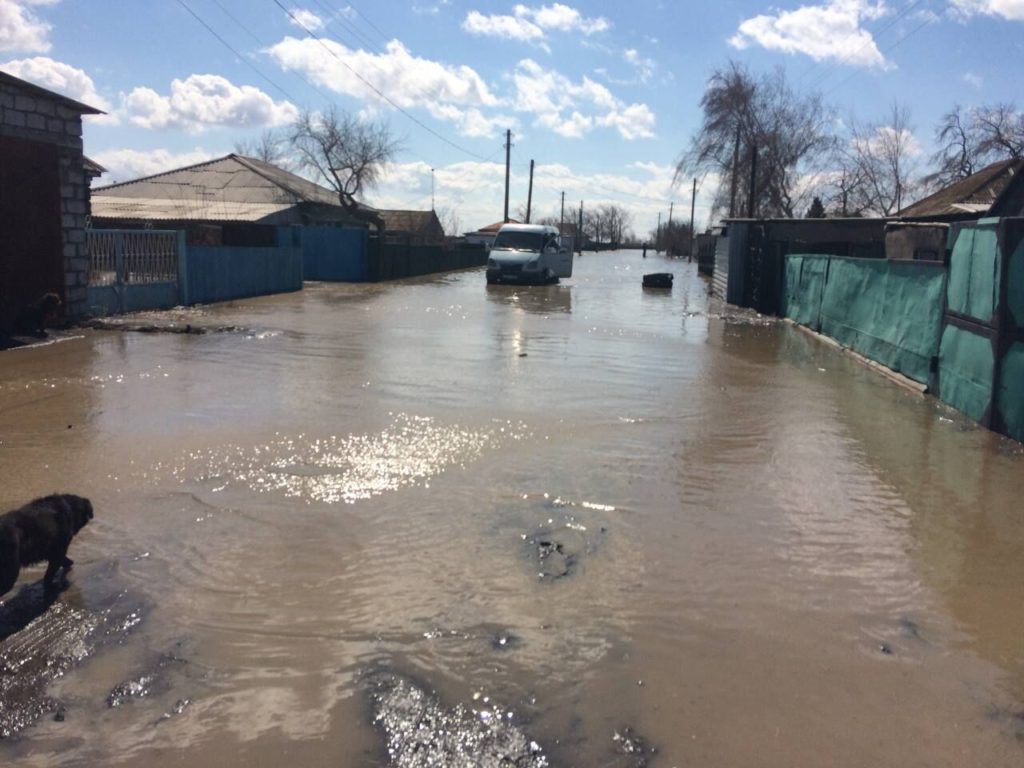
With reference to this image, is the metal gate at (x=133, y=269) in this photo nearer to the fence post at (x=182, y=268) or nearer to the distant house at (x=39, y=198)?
the fence post at (x=182, y=268)

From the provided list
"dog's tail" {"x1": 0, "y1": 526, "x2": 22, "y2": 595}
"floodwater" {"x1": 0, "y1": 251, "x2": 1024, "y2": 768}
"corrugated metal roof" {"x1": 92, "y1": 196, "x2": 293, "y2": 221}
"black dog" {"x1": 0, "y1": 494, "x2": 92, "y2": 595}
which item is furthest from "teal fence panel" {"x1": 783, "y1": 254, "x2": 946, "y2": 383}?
"corrugated metal roof" {"x1": 92, "y1": 196, "x2": 293, "y2": 221}

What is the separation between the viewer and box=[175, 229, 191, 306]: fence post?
2072 centimetres

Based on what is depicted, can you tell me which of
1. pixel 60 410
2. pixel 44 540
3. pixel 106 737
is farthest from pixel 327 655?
pixel 60 410

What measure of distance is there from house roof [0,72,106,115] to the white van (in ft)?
63.8

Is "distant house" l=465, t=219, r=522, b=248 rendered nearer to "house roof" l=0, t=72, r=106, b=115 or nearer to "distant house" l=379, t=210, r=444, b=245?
"distant house" l=379, t=210, r=444, b=245

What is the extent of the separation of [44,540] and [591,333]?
542 inches

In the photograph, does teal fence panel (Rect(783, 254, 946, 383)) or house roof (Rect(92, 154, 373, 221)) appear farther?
house roof (Rect(92, 154, 373, 221))

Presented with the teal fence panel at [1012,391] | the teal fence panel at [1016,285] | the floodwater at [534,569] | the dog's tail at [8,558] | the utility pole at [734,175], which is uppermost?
the utility pole at [734,175]

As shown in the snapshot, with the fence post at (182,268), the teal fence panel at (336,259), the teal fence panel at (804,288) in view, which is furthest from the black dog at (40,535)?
the teal fence panel at (336,259)

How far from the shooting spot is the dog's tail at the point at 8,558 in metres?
4.19

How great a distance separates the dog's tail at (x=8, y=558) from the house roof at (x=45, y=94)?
12.2m

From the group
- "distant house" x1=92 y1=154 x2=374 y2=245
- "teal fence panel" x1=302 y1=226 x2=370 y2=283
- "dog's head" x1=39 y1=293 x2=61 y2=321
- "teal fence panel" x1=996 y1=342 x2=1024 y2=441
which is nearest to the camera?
"teal fence panel" x1=996 y1=342 x2=1024 y2=441

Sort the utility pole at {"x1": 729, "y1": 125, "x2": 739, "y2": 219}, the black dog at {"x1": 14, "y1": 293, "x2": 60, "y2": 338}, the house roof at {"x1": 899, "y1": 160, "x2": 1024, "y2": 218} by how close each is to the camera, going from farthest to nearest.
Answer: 1. the utility pole at {"x1": 729, "y1": 125, "x2": 739, "y2": 219}
2. the house roof at {"x1": 899, "y1": 160, "x2": 1024, "y2": 218}
3. the black dog at {"x1": 14, "y1": 293, "x2": 60, "y2": 338}

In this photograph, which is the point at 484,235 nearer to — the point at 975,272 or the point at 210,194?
the point at 210,194
